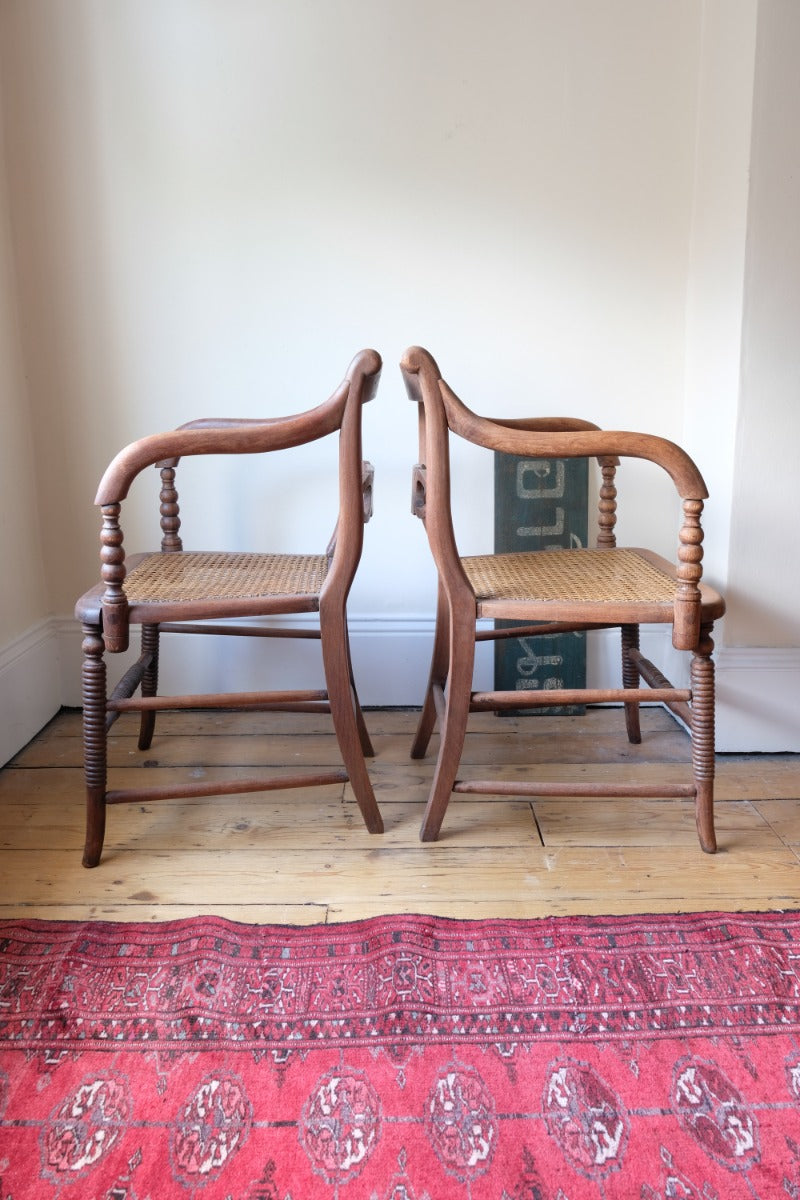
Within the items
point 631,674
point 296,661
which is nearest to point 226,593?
point 296,661

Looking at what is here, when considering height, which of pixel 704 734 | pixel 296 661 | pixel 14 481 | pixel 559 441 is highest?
pixel 559 441

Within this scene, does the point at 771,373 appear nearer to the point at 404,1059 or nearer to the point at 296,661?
the point at 296,661

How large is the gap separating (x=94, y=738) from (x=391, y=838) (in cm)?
58

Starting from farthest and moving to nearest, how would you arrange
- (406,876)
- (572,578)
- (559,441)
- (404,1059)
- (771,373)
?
(771,373)
(572,578)
(406,876)
(559,441)
(404,1059)

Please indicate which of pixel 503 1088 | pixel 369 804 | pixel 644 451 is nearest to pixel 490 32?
pixel 644 451

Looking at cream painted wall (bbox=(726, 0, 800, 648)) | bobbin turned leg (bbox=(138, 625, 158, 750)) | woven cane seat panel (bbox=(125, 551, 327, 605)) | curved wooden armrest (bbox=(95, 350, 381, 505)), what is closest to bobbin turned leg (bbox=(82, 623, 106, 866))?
woven cane seat panel (bbox=(125, 551, 327, 605))

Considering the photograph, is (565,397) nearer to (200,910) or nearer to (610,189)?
(610,189)

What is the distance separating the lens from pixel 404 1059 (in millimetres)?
1126

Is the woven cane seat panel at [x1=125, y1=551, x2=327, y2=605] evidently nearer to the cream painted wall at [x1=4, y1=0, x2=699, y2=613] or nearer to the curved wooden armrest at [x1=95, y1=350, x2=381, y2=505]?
the curved wooden armrest at [x1=95, y1=350, x2=381, y2=505]

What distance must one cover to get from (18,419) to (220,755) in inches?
37.6

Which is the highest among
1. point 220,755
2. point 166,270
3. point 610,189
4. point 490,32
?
point 490,32

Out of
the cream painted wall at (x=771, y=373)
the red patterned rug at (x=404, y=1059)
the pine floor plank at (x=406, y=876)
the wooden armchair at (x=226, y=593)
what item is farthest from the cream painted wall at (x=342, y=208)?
the red patterned rug at (x=404, y=1059)

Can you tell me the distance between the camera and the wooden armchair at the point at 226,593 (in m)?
1.47

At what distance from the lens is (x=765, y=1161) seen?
3.19 feet
